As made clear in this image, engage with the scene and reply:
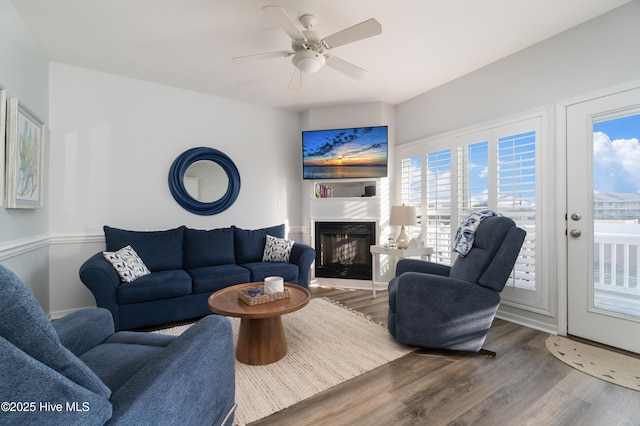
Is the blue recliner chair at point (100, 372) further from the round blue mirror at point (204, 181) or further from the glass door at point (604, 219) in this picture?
the glass door at point (604, 219)

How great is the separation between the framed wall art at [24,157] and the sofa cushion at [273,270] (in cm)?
206

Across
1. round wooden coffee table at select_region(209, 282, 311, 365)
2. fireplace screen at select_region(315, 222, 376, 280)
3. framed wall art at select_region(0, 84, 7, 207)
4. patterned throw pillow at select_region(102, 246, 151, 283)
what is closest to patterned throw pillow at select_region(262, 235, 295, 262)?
fireplace screen at select_region(315, 222, 376, 280)

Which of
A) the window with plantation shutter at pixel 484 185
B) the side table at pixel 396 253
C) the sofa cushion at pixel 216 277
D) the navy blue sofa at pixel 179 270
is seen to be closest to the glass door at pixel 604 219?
the window with plantation shutter at pixel 484 185

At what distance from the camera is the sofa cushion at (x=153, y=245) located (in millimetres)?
3062

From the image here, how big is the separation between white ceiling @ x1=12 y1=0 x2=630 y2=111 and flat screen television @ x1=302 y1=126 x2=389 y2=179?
73cm

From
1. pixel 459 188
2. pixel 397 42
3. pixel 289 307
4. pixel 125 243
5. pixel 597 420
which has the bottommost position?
pixel 597 420

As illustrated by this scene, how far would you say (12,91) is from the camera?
2.22 metres

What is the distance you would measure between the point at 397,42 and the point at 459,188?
181 cm

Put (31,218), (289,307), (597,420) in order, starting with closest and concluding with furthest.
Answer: (597,420) → (289,307) → (31,218)

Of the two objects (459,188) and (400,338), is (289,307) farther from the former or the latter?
(459,188)

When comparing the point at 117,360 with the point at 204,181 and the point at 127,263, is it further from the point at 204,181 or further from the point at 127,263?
the point at 204,181

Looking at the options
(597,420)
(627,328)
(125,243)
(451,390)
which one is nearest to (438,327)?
(451,390)

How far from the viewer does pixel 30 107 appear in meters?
2.55

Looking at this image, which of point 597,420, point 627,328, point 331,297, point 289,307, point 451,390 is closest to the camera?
point 597,420
